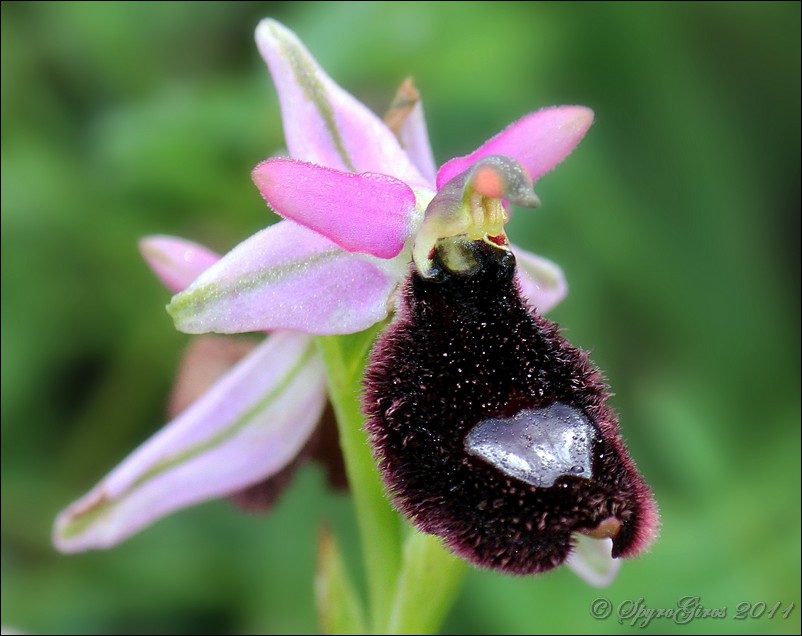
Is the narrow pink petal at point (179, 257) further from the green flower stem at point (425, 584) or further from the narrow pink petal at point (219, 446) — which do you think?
the green flower stem at point (425, 584)

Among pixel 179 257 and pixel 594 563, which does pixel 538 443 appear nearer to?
pixel 594 563

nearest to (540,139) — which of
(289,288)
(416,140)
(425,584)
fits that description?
(416,140)

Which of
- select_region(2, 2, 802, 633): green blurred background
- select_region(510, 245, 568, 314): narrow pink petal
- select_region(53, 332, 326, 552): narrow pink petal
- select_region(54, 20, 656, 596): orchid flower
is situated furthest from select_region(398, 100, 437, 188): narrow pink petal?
select_region(2, 2, 802, 633): green blurred background

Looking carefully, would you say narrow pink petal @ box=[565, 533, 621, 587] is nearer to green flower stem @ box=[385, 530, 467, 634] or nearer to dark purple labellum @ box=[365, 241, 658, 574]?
green flower stem @ box=[385, 530, 467, 634]

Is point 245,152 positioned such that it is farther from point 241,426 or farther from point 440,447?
point 440,447

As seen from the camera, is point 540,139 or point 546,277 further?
point 546,277

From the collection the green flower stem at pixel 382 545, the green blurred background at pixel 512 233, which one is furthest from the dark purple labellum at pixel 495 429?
the green blurred background at pixel 512 233

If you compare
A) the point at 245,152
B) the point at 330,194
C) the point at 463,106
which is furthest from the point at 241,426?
the point at 463,106
